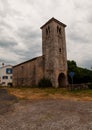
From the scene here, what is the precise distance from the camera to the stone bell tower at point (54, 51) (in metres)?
28.4

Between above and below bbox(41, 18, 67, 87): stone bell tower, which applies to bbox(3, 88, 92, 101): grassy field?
below

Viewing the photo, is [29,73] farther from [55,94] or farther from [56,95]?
[56,95]

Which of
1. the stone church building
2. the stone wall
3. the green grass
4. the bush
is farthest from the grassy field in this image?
the stone wall

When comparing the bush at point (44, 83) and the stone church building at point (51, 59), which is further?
the stone church building at point (51, 59)

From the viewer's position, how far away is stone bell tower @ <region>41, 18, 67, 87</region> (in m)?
28.4

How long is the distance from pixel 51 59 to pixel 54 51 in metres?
1.79

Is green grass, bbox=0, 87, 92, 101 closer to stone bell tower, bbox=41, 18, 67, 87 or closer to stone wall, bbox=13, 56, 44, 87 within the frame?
stone bell tower, bbox=41, 18, 67, 87

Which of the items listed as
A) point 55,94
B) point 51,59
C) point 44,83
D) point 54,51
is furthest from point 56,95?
point 54,51

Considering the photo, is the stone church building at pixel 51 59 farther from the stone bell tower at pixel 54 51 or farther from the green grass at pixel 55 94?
the green grass at pixel 55 94

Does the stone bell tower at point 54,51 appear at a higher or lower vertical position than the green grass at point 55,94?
higher

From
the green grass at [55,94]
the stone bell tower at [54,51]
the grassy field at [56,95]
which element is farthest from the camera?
the stone bell tower at [54,51]

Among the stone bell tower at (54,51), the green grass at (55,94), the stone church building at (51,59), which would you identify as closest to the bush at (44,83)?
the stone church building at (51,59)

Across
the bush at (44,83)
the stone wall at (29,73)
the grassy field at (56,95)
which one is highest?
the stone wall at (29,73)

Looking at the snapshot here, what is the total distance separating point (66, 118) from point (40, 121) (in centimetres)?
136
